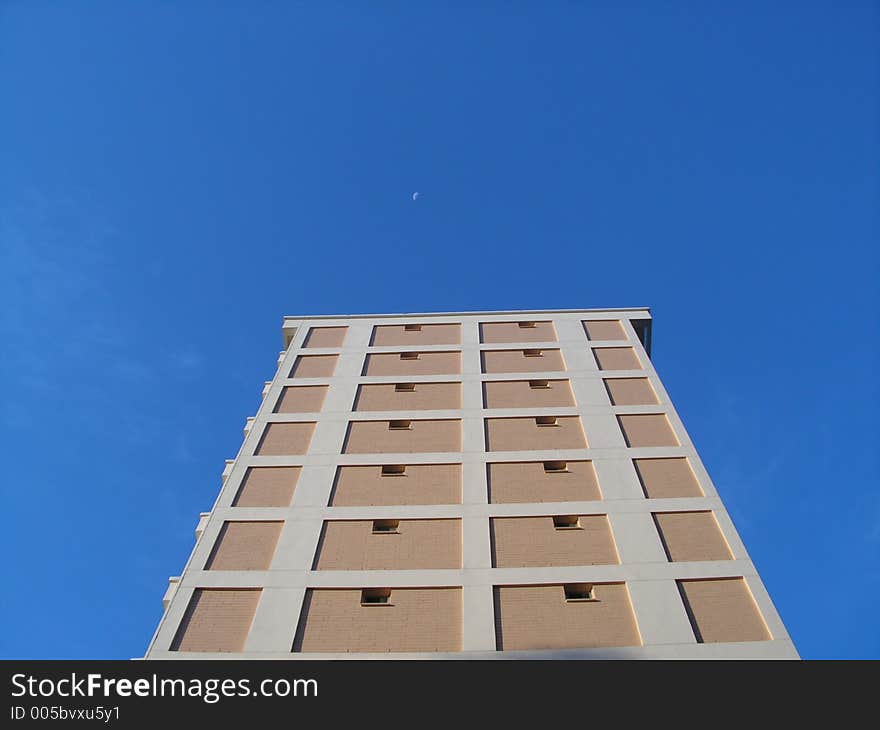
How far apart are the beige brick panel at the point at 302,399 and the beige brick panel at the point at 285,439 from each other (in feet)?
3.33

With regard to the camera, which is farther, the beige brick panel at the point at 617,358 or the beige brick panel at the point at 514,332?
the beige brick panel at the point at 514,332

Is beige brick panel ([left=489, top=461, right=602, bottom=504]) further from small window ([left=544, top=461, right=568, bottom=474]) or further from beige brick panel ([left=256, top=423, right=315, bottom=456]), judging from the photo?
beige brick panel ([left=256, top=423, right=315, bottom=456])

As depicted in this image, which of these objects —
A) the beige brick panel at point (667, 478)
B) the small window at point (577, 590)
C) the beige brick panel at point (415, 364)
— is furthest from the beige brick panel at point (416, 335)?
the small window at point (577, 590)

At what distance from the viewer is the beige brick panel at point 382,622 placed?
1437cm

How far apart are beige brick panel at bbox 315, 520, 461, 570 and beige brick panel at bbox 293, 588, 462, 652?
0.88 m

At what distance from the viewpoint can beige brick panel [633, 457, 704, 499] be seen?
18766mm

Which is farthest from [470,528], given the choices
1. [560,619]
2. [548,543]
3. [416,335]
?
[416,335]

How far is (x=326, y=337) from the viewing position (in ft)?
93.6

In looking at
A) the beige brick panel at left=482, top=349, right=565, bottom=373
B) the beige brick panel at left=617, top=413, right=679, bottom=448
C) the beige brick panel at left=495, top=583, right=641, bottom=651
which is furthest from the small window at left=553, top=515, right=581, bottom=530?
the beige brick panel at left=482, top=349, right=565, bottom=373

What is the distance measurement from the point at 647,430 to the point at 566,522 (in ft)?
18.5

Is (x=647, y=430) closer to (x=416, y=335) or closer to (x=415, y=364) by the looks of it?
(x=415, y=364)

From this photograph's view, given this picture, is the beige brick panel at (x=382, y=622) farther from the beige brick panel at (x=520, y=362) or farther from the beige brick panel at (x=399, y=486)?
the beige brick panel at (x=520, y=362)

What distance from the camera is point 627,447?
20.5 meters
